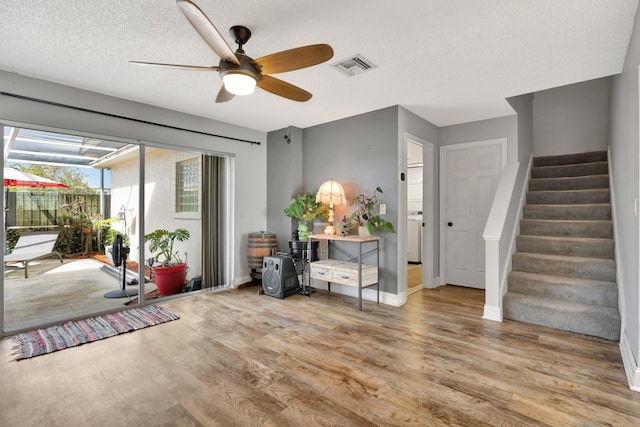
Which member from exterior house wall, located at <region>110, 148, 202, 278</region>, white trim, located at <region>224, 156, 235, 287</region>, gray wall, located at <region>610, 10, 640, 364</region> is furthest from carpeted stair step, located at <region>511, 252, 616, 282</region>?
exterior house wall, located at <region>110, 148, 202, 278</region>

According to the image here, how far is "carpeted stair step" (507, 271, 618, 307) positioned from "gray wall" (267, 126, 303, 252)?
2.96 meters

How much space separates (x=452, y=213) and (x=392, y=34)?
125 inches

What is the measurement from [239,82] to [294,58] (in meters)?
0.41

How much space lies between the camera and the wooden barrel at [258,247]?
450 centimetres

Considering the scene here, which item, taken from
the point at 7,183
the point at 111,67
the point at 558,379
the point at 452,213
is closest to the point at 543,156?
the point at 452,213

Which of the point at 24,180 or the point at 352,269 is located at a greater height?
the point at 24,180

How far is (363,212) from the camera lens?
398 cm

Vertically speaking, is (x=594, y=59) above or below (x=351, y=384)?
above

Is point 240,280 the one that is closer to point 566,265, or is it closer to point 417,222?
point 417,222

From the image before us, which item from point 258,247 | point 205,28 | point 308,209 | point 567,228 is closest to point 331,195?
point 308,209

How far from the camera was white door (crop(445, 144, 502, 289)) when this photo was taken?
4.43 meters

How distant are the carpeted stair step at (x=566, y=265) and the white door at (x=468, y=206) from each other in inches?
33.2

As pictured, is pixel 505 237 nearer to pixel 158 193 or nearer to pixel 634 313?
pixel 634 313

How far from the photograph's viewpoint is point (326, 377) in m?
2.14
